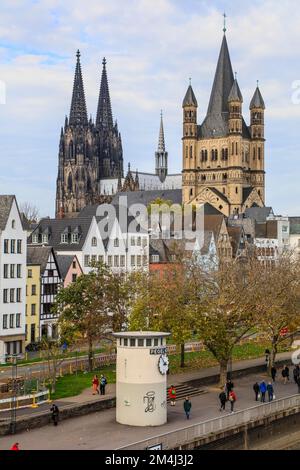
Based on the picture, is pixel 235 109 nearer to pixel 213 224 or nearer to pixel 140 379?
pixel 213 224

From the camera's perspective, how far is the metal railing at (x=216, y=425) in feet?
125

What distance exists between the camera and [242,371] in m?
62.8

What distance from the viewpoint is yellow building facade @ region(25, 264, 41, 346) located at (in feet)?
255

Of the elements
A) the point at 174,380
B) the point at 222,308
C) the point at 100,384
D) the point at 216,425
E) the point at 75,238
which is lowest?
the point at 216,425

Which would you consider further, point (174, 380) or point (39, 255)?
point (39, 255)

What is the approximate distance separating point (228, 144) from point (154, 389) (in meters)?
155

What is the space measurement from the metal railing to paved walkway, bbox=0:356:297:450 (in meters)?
1.88

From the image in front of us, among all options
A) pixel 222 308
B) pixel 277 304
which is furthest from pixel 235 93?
pixel 222 308

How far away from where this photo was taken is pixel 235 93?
193375 mm

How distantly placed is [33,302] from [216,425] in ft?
125

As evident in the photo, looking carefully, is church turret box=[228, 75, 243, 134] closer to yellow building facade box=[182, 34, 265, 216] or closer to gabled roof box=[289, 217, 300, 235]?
yellow building facade box=[182, 34, 265, 216]

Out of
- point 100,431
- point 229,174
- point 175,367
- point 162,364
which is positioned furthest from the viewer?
point 229,174

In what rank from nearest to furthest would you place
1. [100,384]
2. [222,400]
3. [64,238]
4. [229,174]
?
[222,400] → [100,384] → [64,238] → [229,174]
